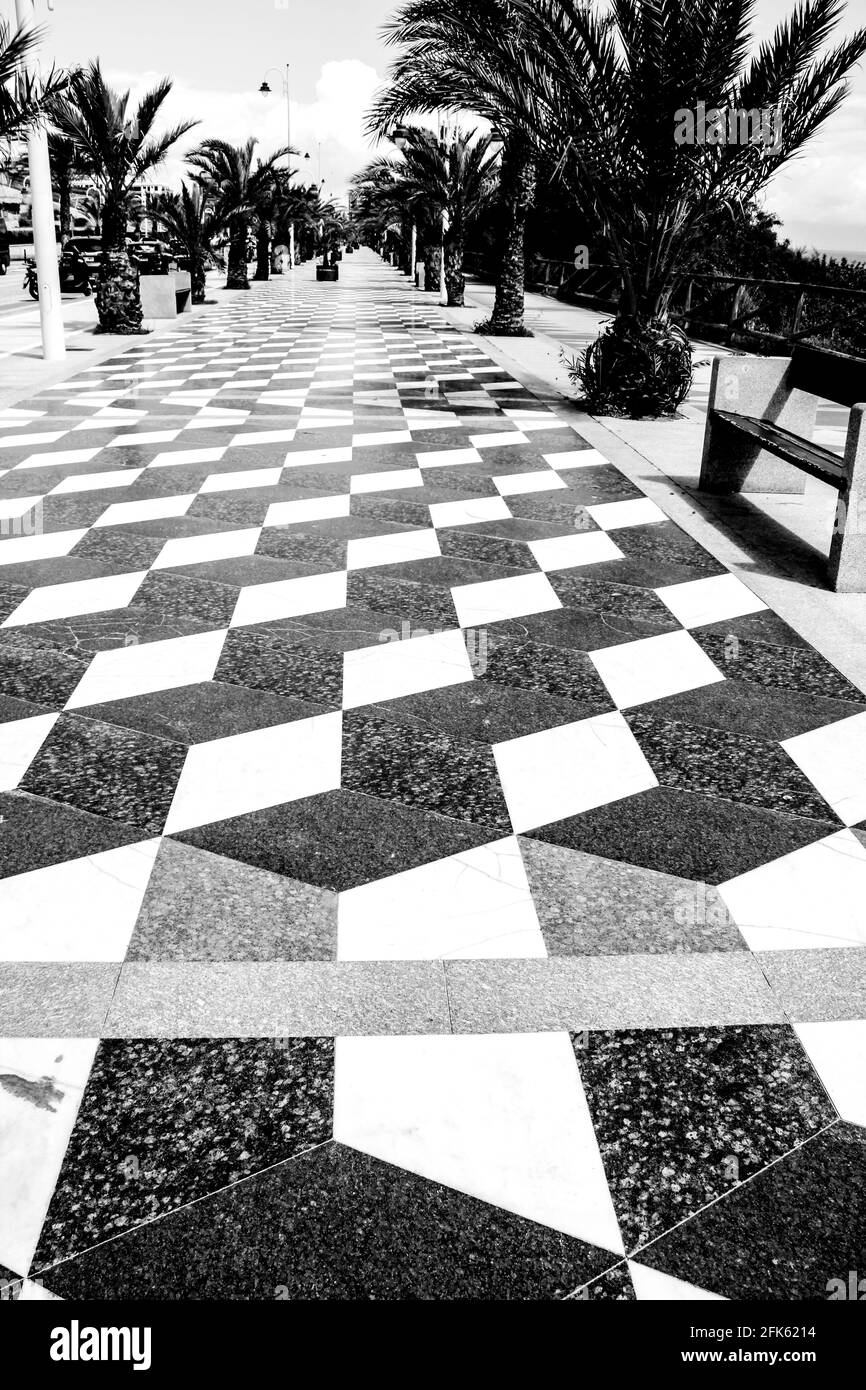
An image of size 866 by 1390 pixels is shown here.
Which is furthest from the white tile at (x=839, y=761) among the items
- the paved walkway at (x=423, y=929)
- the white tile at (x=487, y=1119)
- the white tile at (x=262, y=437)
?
the white tile at (x=262, y=437)

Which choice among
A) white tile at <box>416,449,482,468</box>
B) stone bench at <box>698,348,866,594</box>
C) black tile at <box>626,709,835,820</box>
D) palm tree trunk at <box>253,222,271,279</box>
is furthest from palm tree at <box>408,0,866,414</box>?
palm tree trunk at <box>253,222,271,279</box>

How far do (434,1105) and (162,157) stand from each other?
55.5 feet

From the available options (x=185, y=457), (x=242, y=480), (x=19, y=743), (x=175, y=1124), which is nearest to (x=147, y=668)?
(x=19, y=743)

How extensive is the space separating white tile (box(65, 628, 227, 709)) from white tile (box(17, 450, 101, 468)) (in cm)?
344

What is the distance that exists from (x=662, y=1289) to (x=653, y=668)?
2351 millimetres

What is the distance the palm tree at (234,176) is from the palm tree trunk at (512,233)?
856 cm

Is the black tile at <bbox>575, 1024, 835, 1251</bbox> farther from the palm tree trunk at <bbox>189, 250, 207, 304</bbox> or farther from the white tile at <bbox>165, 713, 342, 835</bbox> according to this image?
the palm tree trunk at <bbox>189, 250, 207, 304</bbox>

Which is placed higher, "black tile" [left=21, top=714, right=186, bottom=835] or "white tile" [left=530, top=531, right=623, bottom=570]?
"white tile" [left=530, top=531, right=623, bottom=570]

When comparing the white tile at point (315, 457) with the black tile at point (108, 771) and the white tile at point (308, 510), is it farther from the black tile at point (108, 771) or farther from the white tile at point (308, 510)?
the black tile at point (108, 771)

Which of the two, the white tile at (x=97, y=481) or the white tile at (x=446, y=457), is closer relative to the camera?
the white tile at (x=97, y=481)

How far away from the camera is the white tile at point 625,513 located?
539 centimetres

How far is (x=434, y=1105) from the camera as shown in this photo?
1.72m

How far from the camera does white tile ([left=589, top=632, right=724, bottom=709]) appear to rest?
11.1 ft

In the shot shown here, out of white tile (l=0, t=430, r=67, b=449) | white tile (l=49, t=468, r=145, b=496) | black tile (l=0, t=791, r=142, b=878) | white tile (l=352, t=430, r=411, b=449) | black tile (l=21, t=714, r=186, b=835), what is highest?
white tile (l=352, t=430, r=411, b=449)
